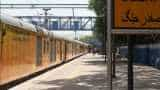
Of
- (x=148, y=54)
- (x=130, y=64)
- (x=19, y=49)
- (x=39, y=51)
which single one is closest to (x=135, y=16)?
(x=130, y=64)

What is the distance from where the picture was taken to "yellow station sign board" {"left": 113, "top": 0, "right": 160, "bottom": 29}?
764 centimetres

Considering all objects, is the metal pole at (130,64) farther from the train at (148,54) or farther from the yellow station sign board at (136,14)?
the train at (148,54)

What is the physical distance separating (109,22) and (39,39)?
2000 centimetres

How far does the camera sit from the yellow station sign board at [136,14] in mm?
7645

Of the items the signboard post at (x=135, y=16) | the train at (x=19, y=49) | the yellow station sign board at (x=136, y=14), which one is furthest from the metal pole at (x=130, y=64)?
the train at (x=19, y=49)

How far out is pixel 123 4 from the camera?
7.64 metres

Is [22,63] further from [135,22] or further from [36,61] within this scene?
[135,22]

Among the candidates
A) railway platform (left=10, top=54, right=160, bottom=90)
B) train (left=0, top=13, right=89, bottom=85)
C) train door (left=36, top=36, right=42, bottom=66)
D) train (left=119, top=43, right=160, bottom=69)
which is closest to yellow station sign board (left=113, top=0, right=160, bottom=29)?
train (left=0, top=13, right=89, bottom=85)

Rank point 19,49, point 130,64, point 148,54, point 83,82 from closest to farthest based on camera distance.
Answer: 1. point 130,64
2. point 19,49
3. point 83,82
4. point 148,54

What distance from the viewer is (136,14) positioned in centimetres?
769

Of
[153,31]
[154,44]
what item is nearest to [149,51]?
[154,44]

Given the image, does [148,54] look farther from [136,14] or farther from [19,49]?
[136,14]

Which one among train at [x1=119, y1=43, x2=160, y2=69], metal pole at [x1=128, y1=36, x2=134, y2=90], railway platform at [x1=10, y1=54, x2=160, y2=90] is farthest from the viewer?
train at [x1=119, y1=43, x2=160, y2=69]

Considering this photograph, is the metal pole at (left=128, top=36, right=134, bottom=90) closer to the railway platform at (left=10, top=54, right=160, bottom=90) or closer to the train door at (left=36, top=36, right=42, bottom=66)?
the railway platform at (left=10, top=54, right=160, bottom=90)
